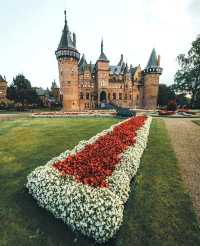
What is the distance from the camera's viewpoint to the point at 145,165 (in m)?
6.80

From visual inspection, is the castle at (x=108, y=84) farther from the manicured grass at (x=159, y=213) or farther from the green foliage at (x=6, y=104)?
the manicured grass at (x=159, y=213)

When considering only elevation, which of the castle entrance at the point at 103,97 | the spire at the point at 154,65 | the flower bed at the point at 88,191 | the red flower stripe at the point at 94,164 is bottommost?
the flower bed at the point at 88,191

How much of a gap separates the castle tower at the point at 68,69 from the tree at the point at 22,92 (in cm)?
2213

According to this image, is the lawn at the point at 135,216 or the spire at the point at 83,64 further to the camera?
the spire at the point at 83,64

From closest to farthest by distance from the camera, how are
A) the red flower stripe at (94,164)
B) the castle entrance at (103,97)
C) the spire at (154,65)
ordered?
the red flower stripe at (94,164) → the spire at (154,65) → the castle entrance at (103,97)

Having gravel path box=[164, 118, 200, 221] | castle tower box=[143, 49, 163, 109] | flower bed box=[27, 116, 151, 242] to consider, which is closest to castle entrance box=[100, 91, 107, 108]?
castle tower box=[143, 49, 163, 109]

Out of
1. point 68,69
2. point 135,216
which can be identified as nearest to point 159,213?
point 135,216

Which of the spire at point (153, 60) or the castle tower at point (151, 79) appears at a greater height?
the spire at point (153, 60)

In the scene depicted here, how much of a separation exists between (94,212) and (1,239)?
6.77 feet

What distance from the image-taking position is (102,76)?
2110 inches

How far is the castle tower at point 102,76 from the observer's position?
172 ft

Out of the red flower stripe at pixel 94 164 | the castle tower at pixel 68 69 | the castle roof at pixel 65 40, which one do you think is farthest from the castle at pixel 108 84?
the red flower stripe at pixel 94 164

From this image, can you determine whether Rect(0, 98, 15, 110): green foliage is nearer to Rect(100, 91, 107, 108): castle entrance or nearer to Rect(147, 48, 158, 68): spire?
Rect(100, 91, 107, 108): castle entrance

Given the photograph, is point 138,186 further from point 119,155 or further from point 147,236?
point 147,236
